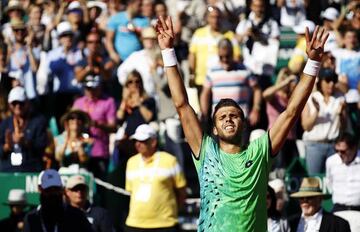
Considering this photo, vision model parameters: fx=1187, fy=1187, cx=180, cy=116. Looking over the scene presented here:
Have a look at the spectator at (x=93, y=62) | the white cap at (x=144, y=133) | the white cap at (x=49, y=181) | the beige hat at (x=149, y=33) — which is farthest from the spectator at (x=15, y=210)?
the beige hat at (x=149, y=33)

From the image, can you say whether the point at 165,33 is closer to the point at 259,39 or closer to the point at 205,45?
the point at 205,45

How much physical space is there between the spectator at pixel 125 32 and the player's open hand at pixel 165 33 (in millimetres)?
8612

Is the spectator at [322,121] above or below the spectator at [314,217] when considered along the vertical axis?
above

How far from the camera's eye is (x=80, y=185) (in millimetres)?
12008

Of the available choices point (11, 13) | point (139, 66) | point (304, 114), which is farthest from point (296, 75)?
point (11, 13)

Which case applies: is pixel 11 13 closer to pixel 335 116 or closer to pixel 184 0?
pixel 184 0

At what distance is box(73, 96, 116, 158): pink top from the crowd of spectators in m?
0.01

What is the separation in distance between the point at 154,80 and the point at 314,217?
4.83 meters

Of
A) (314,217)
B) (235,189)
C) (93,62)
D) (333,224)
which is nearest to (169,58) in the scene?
(235,189)

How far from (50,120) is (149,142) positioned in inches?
120

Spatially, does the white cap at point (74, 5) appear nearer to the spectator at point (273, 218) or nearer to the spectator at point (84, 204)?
the spectator at point (84, 204)

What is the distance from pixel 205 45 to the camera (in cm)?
1577

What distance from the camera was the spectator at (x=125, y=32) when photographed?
16797mm

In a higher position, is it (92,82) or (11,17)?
(11,17)
